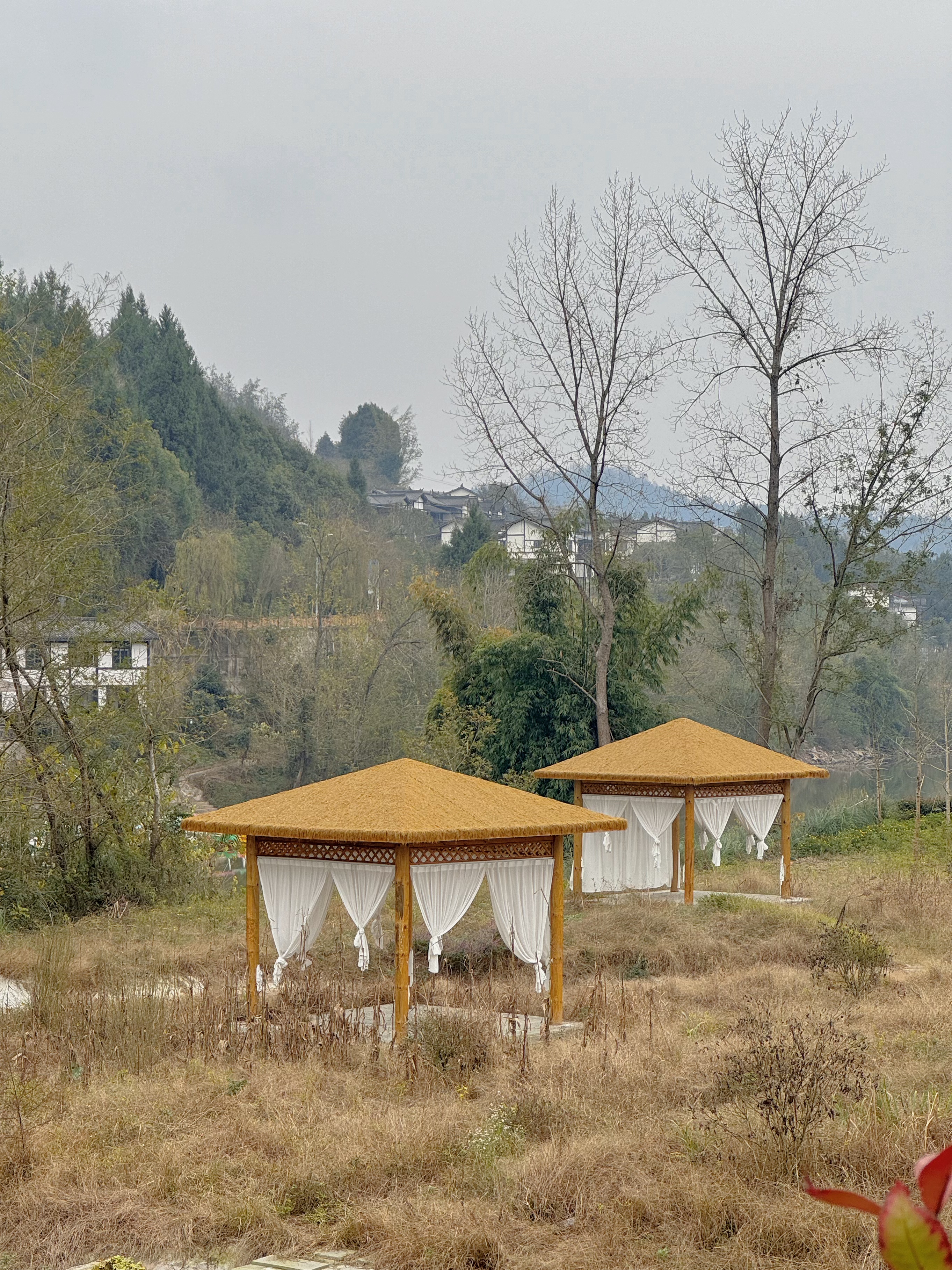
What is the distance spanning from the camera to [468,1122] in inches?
214

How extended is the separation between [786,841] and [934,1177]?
13.1 metres

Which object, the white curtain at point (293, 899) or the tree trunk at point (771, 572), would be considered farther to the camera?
the tree trunk at point (771, 572)

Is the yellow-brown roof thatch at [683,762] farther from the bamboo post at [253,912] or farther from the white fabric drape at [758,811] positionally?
the bamboo post at [253,912]

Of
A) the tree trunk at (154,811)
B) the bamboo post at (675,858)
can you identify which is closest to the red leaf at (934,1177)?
the tree trunk at (154,811)

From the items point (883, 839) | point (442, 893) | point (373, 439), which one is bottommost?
point (883, 839)

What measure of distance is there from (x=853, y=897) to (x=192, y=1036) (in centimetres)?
836

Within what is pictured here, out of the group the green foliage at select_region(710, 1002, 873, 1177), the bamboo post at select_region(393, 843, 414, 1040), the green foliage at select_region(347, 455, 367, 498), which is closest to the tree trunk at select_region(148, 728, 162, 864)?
the bamboo post at select_region(393, 843, 414, 1040)

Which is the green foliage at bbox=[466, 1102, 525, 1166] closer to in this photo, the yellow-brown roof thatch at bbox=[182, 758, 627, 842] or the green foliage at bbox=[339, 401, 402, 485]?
the yellow-brown roof thatch at bbox=[182, 758, 627, 842]

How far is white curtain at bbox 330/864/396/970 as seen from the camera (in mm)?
8023

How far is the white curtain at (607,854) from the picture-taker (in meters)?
13.7

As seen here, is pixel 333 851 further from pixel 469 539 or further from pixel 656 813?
pixel 469 539

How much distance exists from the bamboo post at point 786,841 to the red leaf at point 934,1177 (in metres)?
13.0

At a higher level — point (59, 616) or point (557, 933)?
point (59, 616)

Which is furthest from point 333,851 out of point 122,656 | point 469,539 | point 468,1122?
point 469,539
